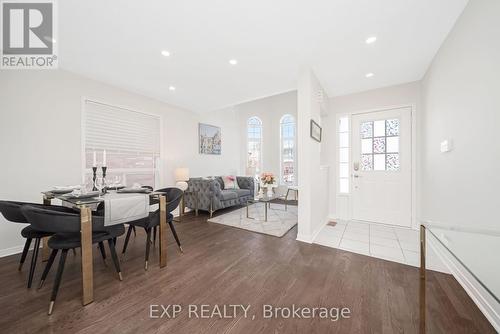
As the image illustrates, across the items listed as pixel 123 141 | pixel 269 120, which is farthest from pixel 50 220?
pixel 269 120

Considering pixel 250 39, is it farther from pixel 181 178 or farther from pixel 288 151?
pixel 288 151

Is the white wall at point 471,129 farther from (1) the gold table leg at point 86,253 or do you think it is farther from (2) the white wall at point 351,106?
(1) the gold table leg at point 86,253

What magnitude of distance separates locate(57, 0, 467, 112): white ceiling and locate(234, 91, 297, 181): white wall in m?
3.22

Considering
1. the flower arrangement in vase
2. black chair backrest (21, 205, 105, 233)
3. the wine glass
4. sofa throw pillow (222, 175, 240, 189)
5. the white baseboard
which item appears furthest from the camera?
sofa throw pillow (222, 175, 240, 189)

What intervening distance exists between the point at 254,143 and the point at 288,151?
52.7 inches

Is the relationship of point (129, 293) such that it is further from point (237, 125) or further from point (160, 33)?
point (237, 125)

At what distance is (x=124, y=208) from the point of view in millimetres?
1780

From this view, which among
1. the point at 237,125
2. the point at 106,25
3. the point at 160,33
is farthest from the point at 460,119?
the point at 237,125

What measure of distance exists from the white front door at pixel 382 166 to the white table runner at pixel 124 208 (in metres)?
3.74

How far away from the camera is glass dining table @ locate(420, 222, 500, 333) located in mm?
805

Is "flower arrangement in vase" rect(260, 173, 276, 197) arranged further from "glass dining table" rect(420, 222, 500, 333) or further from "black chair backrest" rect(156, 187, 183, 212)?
"glass dining table" rect(420, 222, 500, 333)
